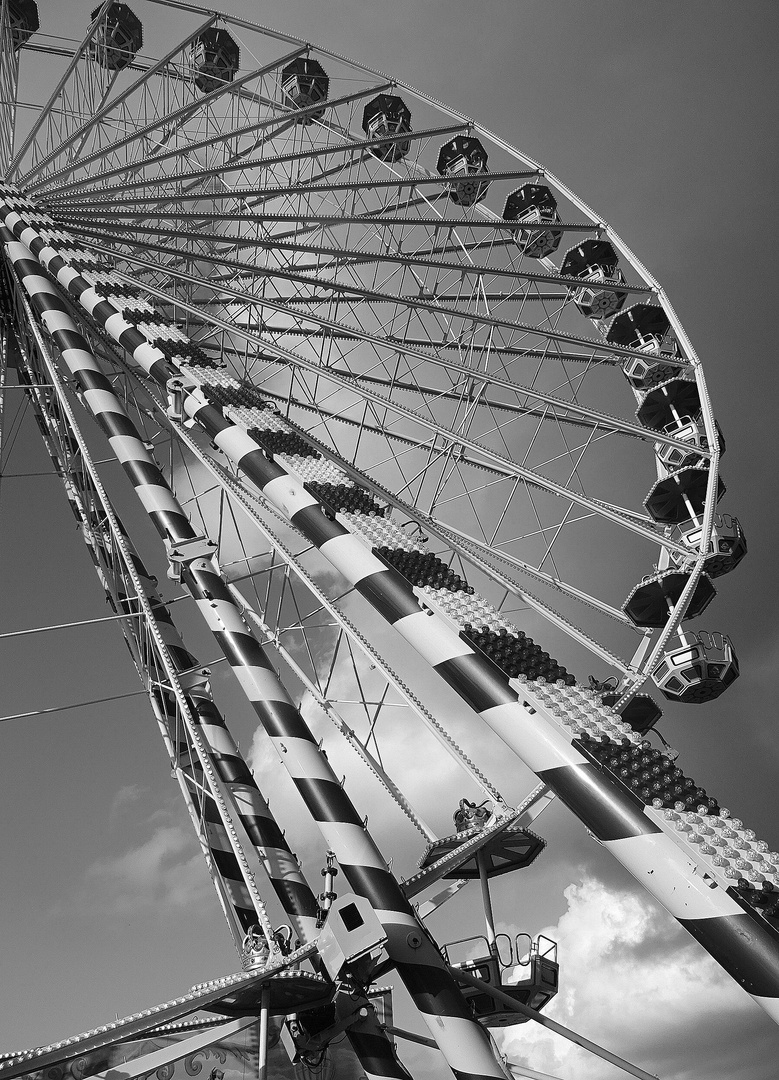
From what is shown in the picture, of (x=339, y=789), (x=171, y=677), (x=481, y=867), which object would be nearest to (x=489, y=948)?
(x=481, y=867)

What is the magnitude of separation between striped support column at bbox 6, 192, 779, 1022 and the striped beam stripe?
4.26ft

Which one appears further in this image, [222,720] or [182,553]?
[182,553]

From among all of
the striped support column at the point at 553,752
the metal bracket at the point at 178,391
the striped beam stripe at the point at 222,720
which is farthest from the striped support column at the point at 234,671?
the striped support column at the point at 553,752

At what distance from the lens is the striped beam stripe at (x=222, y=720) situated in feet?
28.4

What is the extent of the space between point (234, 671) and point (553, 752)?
14.1 feet

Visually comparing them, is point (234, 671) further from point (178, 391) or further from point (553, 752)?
point (178, 391)

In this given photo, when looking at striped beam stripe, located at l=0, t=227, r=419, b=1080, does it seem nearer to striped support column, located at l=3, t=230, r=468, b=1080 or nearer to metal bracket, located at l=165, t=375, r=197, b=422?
striped support column, located at l=3, t=230, r=468, b=1080

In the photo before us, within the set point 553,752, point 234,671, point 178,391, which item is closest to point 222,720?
point 234,671

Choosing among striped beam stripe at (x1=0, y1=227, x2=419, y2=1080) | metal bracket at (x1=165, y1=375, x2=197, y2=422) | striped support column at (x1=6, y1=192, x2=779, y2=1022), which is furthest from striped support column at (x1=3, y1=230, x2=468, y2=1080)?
striped support column at (x1=6, y1=192, x2=779, y2=1022)

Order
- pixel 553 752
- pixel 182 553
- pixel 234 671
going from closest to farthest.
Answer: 1. pixel 553 752
2. pixel 234 671
3. pixel 182 553

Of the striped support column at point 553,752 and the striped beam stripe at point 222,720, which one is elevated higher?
the striped support column at point 553,752

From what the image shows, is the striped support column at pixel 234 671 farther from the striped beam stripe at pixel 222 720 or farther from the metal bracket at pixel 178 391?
the metal bracket at pixel 178 391

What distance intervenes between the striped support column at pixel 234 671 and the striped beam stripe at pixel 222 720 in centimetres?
1

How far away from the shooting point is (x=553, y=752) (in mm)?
6992
